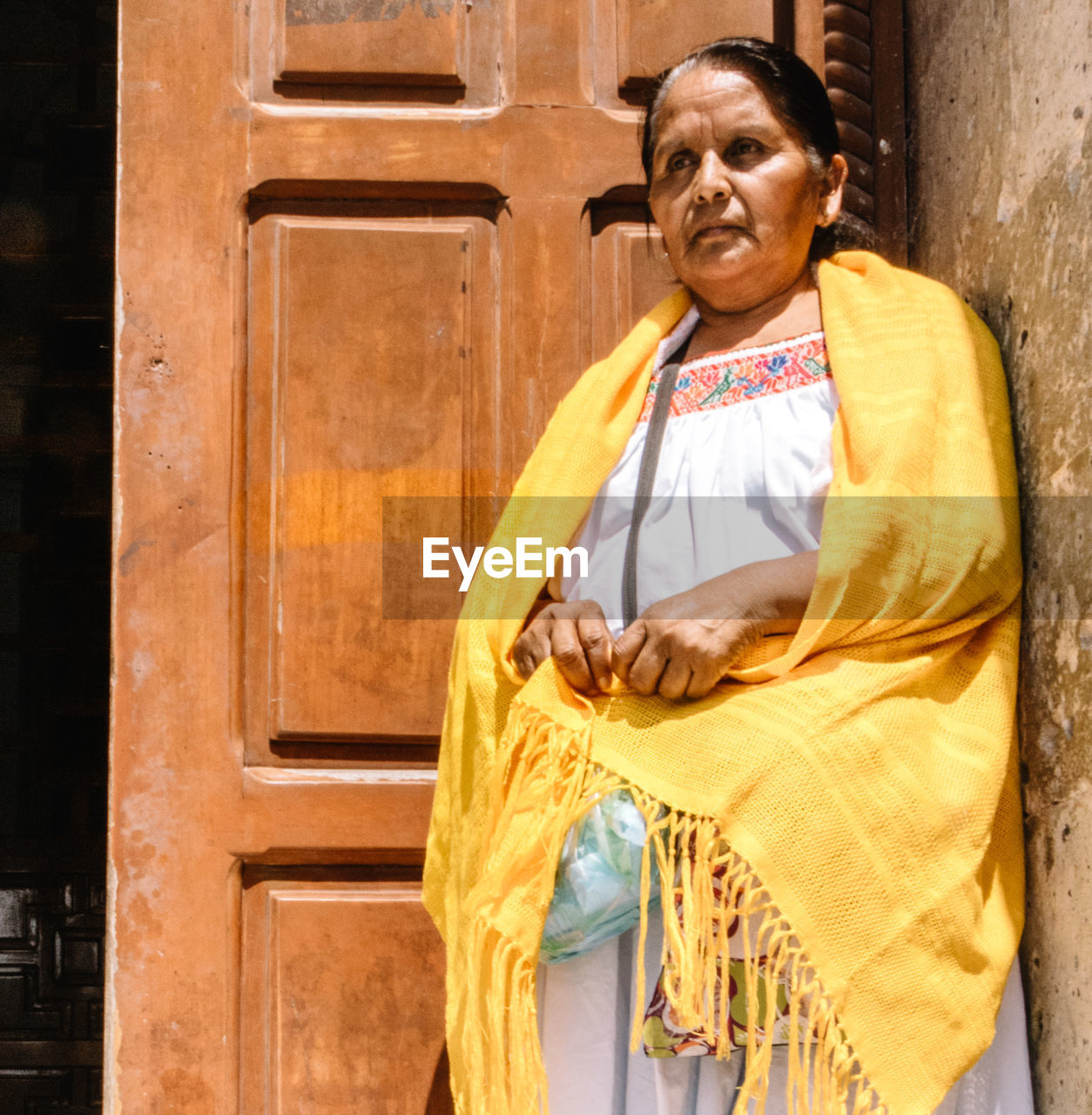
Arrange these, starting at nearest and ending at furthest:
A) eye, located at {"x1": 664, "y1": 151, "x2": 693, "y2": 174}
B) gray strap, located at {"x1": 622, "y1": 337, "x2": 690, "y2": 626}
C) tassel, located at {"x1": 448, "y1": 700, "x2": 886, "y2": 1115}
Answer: tassel, located at {"x1": 448, "y1": 700, "x2": 886, "y2": 1115}, gray strap, located at {"x1": 622, "y1": 337, "x2": 690, "y2": 626}, eye, located at {"x1": 664, "y1": 151, "x2": 693, "y2": 174}

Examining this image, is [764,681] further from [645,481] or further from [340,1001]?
[340,1001]

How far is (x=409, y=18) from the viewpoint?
157 centimetres

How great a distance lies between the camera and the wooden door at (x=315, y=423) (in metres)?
1.49

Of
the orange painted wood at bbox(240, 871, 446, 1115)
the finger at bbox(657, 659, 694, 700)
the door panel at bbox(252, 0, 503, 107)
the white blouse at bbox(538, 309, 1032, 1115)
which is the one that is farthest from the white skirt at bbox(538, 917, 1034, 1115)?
the door panel at bbox(252, 0, 503, 107)

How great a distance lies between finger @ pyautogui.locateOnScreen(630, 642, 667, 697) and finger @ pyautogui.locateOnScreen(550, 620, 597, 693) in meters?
0.05

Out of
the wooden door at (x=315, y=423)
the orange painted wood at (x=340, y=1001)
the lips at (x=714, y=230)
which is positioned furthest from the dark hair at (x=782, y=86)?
the orange painted wood at (x=340, y=1001)

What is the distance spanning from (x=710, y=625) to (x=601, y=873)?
23 cm

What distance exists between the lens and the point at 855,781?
90 centimetres

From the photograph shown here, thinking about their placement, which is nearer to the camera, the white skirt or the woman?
the woman

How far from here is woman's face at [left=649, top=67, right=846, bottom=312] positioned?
1.17 metres

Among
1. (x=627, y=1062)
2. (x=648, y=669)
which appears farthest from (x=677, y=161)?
(x=627, y=1062)

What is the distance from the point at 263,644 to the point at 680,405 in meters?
0.68

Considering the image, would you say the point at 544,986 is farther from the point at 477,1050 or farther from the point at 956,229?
the point at 956,229

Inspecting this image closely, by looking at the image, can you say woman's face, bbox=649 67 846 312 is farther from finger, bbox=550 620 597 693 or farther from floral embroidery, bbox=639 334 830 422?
finger, bbox=550 620 597 693
